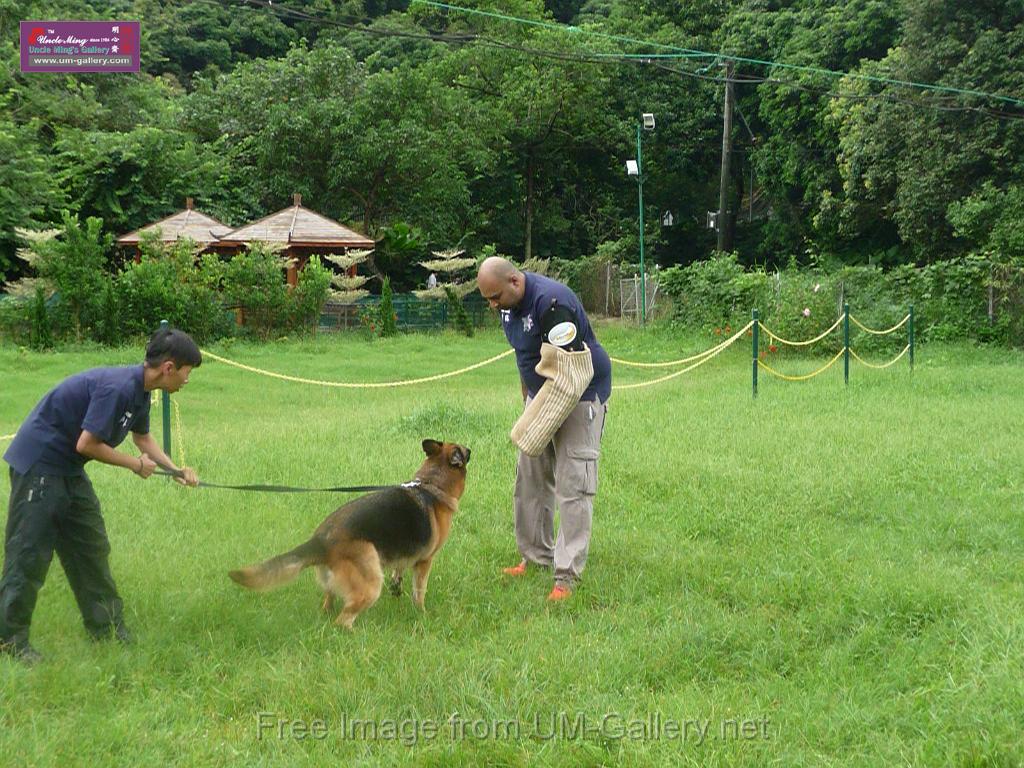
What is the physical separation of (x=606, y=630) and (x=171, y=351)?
7.74ft

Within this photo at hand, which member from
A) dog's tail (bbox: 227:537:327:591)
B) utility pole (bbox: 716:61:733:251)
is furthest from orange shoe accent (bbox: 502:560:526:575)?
utility pole (bbox: 716:61:733:251)

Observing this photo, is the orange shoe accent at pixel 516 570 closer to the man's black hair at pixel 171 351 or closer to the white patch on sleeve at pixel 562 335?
the white patch on sleeve at pixel 562 335

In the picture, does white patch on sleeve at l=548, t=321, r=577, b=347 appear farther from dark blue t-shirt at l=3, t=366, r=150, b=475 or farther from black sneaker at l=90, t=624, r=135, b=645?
black sneaker at l=90, t=624, r=135, b=645

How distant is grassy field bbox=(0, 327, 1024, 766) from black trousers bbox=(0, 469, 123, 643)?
0.23 meters

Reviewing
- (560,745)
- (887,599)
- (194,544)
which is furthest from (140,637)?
(887,599)

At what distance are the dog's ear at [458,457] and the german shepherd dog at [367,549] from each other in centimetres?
18

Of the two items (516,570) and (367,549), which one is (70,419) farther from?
(516,570)

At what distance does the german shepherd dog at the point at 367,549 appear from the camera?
4.57 metres

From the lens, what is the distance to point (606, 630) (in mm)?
→ 4719

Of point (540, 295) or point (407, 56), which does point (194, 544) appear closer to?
point (540, 295)

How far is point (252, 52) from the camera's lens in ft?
153

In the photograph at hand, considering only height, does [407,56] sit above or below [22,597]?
above

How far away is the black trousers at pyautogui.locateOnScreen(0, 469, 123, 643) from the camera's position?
4.23m

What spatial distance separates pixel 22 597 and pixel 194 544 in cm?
180
